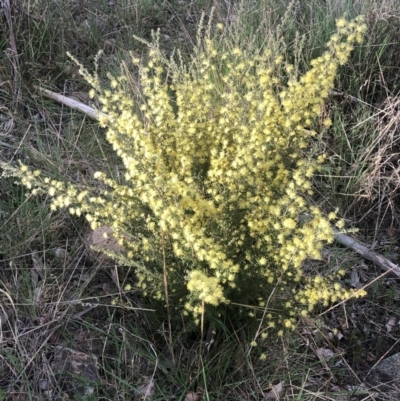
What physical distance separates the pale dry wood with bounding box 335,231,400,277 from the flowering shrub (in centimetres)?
82

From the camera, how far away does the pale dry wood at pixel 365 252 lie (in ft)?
8.89

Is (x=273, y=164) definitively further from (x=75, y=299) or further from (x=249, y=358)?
(x=75, y=299)

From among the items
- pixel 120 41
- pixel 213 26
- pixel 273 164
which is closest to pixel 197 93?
pixel 273 164

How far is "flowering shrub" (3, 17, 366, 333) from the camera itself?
1826 mm

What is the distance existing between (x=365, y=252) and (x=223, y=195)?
1219mm

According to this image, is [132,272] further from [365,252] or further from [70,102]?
[70,102]

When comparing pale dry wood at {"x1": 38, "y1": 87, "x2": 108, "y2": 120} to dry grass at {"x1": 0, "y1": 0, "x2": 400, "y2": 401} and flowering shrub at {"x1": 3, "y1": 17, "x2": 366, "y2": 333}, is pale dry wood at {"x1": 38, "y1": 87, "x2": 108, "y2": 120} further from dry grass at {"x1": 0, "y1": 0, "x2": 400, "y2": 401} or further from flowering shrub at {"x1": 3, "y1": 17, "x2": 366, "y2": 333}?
flowering shrub at {"x1": 3, "y1": 17, "x2": 366, "y2": 333}

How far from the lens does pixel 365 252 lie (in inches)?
108

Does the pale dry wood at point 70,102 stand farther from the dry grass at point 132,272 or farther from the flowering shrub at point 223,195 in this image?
the flowering shrub at point 223,195

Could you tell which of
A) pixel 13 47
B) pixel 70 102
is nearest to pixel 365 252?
pixel 70 102

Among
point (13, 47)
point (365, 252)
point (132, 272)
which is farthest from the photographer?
point (13, 47)

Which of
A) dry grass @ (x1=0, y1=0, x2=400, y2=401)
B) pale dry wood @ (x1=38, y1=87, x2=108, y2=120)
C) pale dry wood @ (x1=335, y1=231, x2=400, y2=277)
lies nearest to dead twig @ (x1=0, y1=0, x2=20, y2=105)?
dry grass @ (x1=0, y1=0, x2=400, y2=401)

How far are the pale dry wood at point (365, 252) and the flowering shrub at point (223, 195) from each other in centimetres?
82

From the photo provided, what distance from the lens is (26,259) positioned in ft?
8.19
